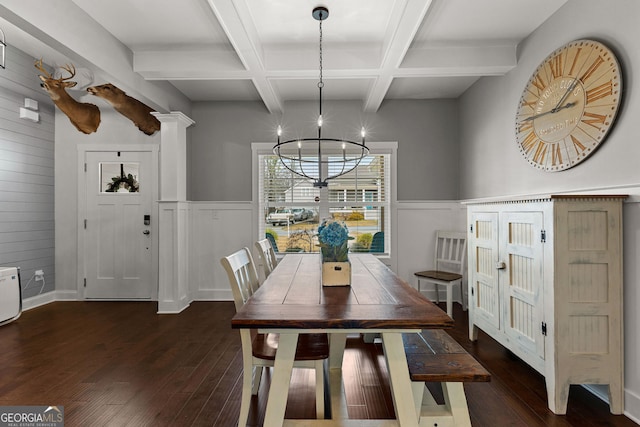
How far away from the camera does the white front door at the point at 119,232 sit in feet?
14.8

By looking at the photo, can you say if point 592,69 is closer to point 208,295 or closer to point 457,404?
point 457,404

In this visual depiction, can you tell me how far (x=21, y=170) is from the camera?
3.96 m

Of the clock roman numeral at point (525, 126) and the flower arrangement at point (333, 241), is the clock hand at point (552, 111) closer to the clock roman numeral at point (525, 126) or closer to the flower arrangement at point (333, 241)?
the clock roman numeral at point (525, 126)

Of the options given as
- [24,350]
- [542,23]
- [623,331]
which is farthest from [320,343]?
[542,23]

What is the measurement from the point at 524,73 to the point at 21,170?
5.29 metres

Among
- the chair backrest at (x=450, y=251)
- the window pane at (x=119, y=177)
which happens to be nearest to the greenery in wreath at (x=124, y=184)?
the window pane at (x=119, y=177)

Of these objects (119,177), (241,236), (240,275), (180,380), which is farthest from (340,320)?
(119,177)

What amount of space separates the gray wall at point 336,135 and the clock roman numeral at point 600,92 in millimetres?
2240

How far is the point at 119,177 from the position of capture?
179 inches

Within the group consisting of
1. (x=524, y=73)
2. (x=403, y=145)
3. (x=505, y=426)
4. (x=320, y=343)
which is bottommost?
(x=505, y=426)

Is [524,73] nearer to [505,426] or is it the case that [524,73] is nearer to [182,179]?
[505,426]

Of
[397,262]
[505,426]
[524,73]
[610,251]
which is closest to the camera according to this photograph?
[505,426]

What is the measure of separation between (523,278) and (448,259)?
197 cm

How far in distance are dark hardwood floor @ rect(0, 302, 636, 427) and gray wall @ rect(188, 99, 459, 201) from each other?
5.72 feet
